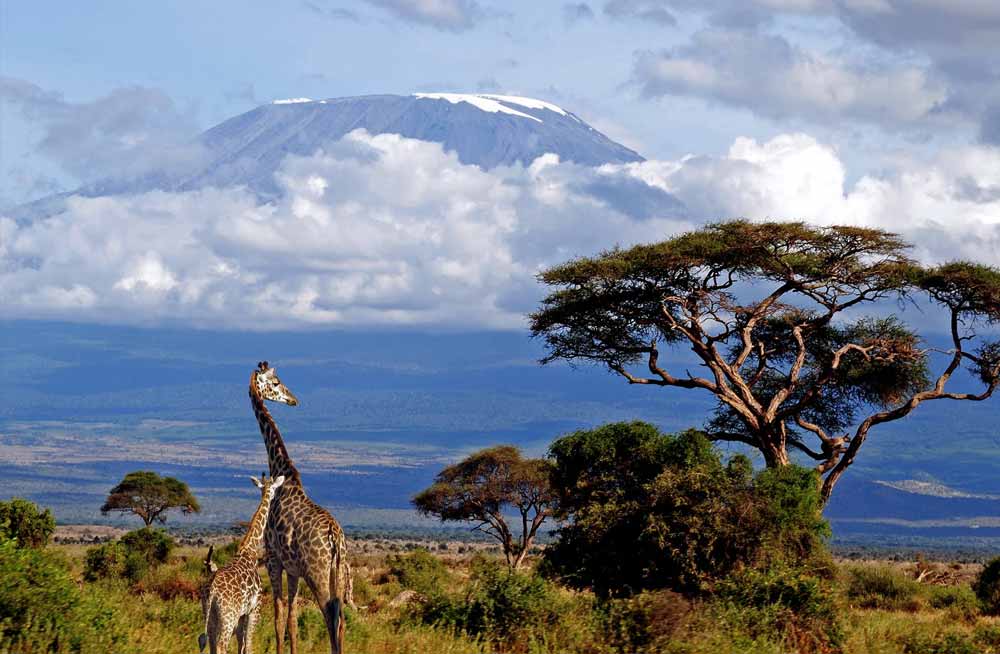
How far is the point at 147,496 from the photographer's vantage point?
213ft

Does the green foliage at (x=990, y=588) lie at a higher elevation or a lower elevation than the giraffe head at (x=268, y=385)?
lower

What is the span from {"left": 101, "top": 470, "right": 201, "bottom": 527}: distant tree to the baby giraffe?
5087 cm

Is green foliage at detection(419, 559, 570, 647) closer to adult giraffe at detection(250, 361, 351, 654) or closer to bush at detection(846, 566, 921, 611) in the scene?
adult giraffe at detection(250, 361, 351, 654)

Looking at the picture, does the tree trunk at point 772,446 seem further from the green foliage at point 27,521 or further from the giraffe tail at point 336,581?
the green foliage at point 27,521

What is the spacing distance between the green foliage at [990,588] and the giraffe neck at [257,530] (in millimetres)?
20699

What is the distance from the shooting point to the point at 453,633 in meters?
17.8

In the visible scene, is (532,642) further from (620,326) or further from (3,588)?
(620,326)

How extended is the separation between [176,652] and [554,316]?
22.8 m

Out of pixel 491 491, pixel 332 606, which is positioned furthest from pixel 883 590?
pixel 332 606

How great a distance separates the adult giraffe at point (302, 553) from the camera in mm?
15375

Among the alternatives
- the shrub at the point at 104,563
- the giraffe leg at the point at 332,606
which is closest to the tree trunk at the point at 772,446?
the shrub at the point at 104,563

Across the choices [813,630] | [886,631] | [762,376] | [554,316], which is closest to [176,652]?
[813,630]

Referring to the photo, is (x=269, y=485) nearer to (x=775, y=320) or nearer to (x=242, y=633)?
(x=242, y=633)

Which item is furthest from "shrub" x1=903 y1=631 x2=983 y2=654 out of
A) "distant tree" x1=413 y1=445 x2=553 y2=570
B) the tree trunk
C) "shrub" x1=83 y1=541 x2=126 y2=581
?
"distant tree" x1=413 y1=445 x2=553 y2=570
